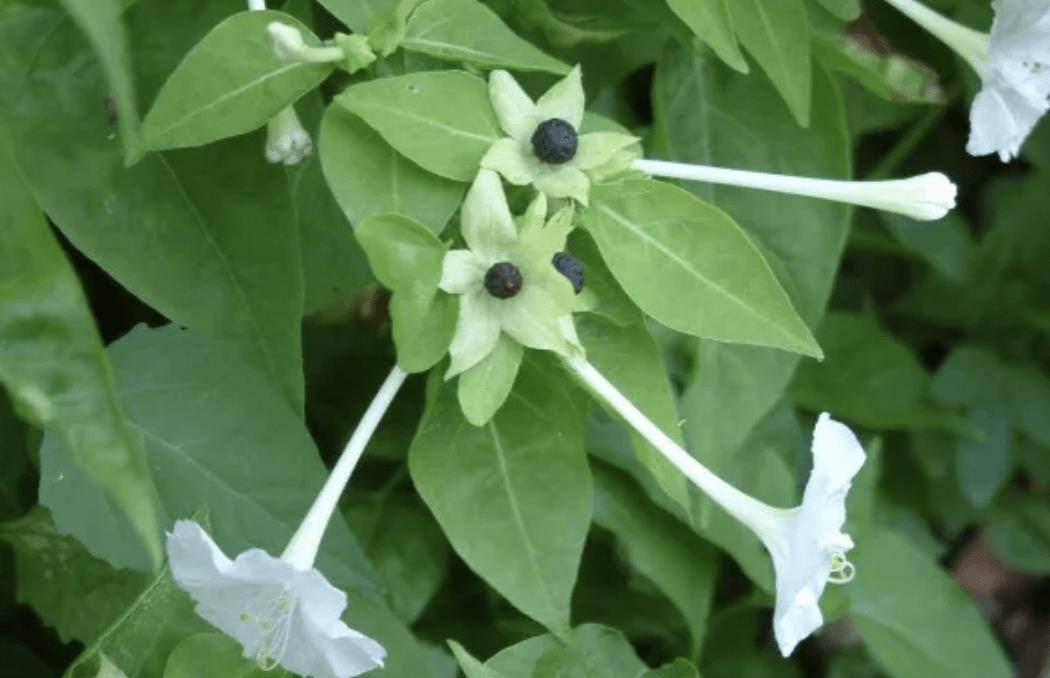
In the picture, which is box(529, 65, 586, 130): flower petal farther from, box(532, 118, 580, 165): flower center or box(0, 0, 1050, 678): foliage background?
box(0, 0, 1050, 678): foliage background

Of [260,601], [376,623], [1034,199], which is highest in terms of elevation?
[260,601]

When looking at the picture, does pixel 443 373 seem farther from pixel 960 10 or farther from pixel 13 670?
pixel 960 10

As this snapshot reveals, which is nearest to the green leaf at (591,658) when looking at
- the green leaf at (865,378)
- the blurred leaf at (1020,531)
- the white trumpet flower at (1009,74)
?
the white trumpet flower at (1009,74)

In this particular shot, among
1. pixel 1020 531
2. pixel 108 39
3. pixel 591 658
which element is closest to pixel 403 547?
pixel 591 658

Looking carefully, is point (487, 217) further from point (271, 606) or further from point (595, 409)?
point (595, 409)

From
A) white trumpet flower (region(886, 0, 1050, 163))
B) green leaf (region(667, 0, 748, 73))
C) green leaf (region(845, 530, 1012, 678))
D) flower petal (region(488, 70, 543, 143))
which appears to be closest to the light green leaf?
flower petal (region(488, 70, 543, 143))

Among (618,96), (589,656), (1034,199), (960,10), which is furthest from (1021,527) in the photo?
(589,656)
